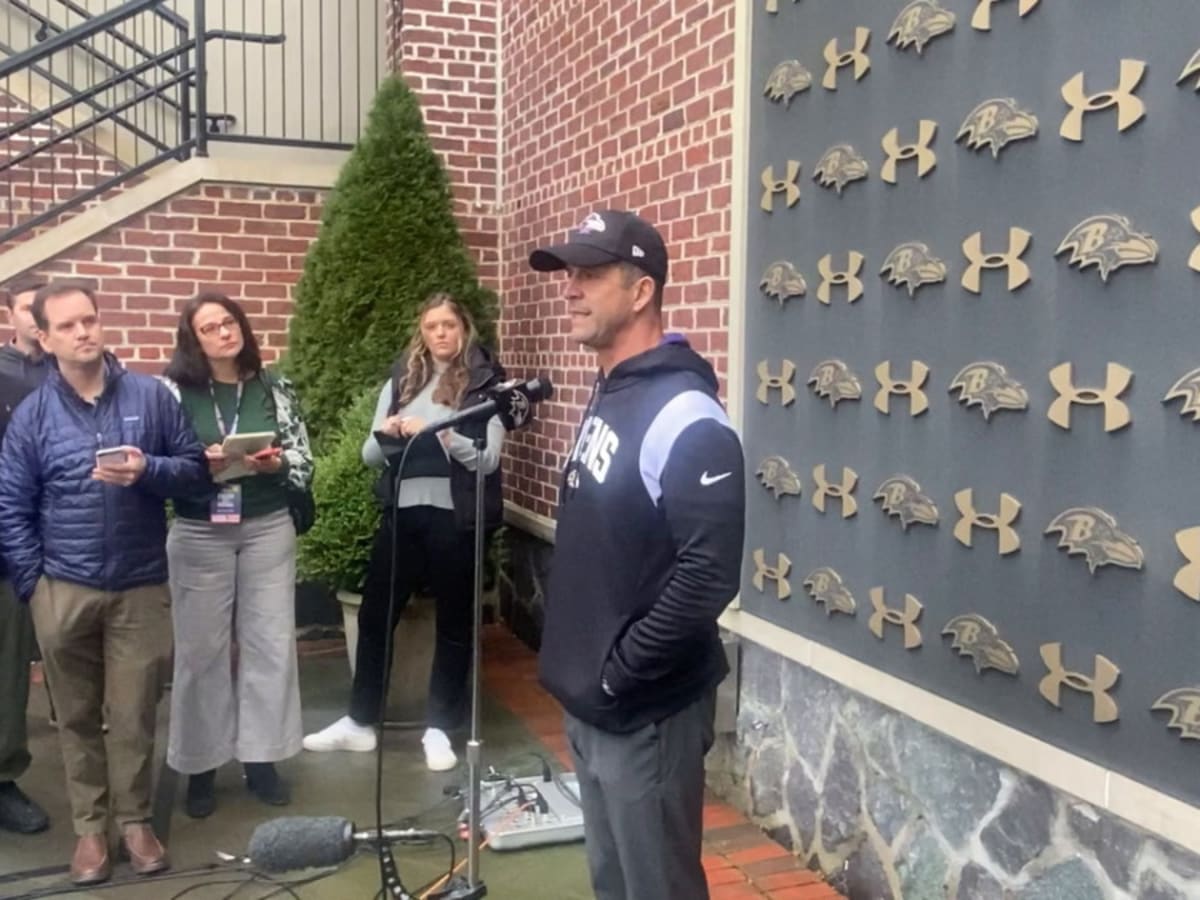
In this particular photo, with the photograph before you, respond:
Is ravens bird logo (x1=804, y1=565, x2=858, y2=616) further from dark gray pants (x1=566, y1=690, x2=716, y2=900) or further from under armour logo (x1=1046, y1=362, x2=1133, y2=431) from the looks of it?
dark gray pants (x1=566, y1=690, x2=716, y2=900)

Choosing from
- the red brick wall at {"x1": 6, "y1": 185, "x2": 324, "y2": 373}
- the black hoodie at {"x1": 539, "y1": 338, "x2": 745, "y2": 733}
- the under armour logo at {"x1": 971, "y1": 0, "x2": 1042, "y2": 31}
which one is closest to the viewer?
the black hoodie at {"x1": 539, "y1": 338, "x2": 745, "y2": 733}

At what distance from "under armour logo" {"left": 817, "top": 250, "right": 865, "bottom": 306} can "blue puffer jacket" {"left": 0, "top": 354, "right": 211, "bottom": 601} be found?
2.09 metres

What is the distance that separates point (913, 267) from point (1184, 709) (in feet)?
4.37

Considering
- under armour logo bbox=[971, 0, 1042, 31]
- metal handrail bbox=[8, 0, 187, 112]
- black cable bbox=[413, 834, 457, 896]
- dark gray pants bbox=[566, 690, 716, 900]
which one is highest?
metal handrail bbox=[8, 0, 187, 112]

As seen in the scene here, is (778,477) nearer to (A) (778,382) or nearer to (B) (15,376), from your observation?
(A) (778,382)

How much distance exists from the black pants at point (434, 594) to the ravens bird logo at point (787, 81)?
2.03 metres

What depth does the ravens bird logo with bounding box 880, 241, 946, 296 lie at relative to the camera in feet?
10.2

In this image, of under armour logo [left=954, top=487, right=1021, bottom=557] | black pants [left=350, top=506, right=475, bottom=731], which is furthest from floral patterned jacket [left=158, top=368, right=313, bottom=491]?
under armour logo [left=954, top=487, right=1021, bottom=557]

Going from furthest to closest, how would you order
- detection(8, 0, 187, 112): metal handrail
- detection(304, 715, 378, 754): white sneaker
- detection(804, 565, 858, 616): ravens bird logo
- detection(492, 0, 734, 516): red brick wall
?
detection(8, 0, 187, 112): metal handrail, detection(304, 715, 378, 754): white sneaker, detection(492, 0, 734, 516): red brick wall, detection(804, 565, 858, 616): ravens bird logo

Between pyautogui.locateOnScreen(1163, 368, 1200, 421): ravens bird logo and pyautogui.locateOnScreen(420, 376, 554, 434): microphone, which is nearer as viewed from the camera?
pyautogui.locateOnScreen(1163, 368, 1200, 421): ravens bird logo

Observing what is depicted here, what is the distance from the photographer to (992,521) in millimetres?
2928

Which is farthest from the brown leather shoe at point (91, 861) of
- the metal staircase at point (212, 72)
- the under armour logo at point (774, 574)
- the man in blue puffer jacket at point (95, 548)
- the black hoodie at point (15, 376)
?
the metal staircase at point (212, 72)

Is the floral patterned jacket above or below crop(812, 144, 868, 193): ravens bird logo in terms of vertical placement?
below

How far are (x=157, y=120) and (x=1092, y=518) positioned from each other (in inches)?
293
